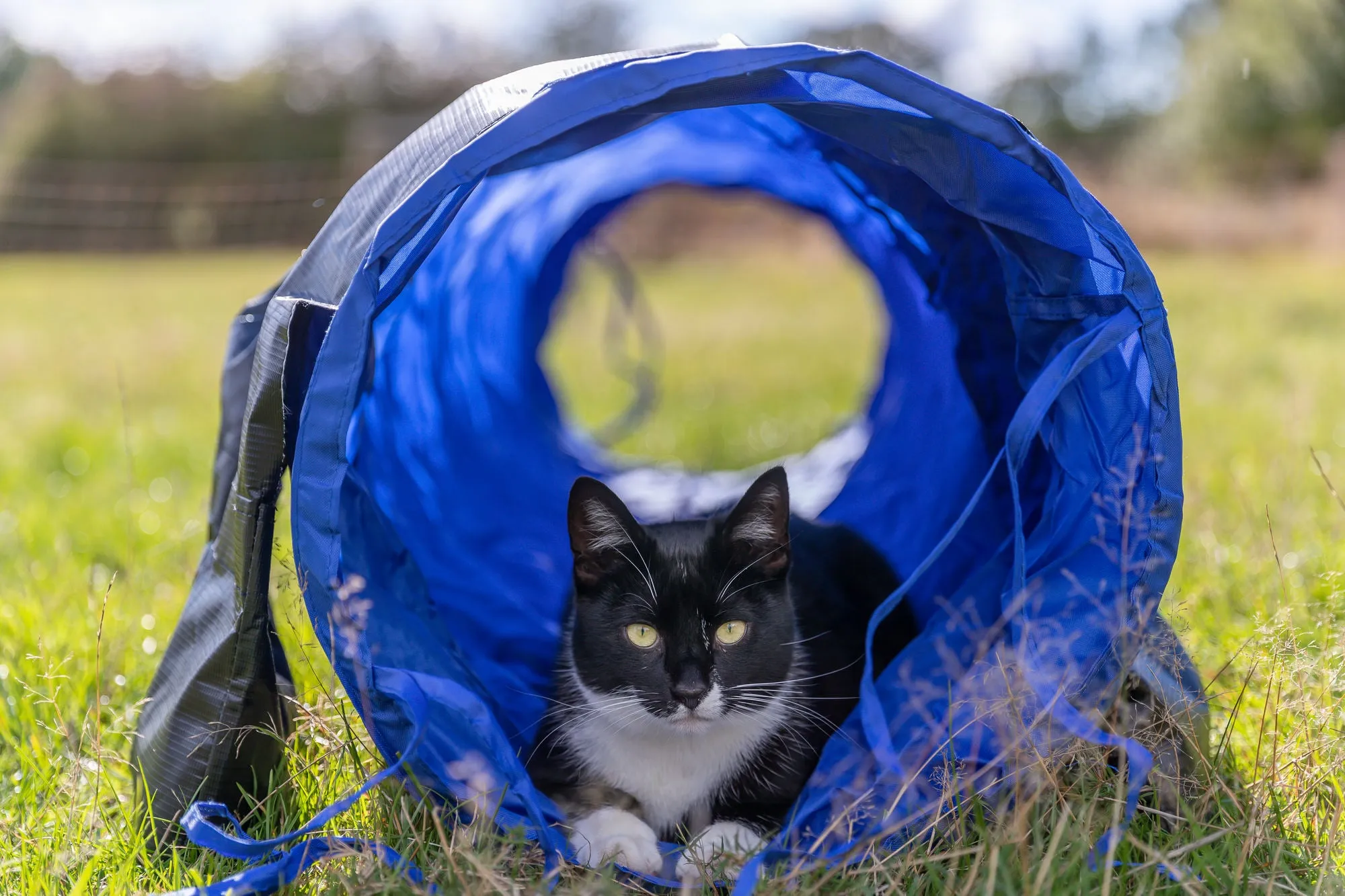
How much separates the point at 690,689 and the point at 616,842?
31 cm

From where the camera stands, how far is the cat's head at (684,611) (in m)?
2.09

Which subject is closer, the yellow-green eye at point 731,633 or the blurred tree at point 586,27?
the yellow-green eye at point 731,633

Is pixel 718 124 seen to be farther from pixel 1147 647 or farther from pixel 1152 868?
pixel 1152 868

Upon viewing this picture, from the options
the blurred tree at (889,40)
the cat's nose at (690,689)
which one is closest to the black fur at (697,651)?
the cat's nose at (690,689)

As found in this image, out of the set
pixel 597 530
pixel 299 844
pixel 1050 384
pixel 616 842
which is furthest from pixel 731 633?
pixel 299 844

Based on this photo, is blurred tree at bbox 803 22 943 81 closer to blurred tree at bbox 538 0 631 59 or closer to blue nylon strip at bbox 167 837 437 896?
blurred tree at bbox 538 0 631 59

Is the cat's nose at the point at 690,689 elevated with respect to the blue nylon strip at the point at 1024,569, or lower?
lower

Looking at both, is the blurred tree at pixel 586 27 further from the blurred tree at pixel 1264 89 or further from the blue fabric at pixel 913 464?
the blue fabric at pixel 913 464

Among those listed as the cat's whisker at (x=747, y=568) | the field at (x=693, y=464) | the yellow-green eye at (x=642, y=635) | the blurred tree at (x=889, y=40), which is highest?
the blurred tree at (x=889, y=40)

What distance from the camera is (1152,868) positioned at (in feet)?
5.76

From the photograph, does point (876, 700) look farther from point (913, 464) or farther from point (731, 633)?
point (913, 464)

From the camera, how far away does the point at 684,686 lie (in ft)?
6.64

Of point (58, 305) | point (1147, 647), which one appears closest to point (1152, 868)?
A: point (1147, 647)

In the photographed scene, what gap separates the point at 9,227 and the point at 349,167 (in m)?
5.32
